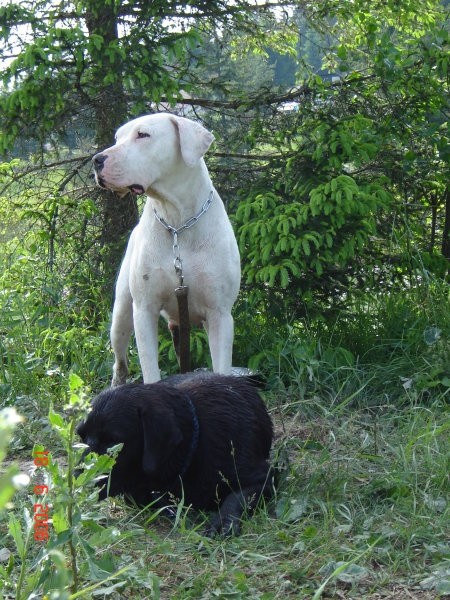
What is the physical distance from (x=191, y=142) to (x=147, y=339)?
104 cm

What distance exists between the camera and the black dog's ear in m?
3.09

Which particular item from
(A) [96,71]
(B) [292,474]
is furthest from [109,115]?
(B) [292,474]

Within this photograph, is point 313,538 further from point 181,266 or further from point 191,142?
point 191,142

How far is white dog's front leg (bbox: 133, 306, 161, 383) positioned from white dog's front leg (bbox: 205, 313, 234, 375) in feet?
0.99

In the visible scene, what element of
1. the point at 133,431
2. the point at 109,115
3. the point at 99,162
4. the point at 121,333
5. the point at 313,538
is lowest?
the point at 313,538

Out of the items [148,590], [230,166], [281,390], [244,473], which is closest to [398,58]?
[230,166]

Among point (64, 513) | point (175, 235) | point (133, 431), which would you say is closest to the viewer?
point (64, 513)

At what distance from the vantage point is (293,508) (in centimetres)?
327

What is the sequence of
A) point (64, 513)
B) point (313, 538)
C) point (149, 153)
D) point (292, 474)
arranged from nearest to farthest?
point (64, 513), point (313, 538), point (292, 474), point (149, 153)

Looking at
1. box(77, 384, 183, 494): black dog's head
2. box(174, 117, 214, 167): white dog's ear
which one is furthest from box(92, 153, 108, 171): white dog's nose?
box(77, 384, 183, 494): black dog's head

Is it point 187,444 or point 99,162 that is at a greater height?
point 99,162

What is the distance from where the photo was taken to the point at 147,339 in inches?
175

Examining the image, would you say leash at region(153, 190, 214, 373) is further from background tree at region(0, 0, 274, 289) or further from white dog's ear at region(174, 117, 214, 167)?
background tree at region(0, 0, 274, 289)

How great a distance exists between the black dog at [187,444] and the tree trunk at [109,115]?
9.91 feet
